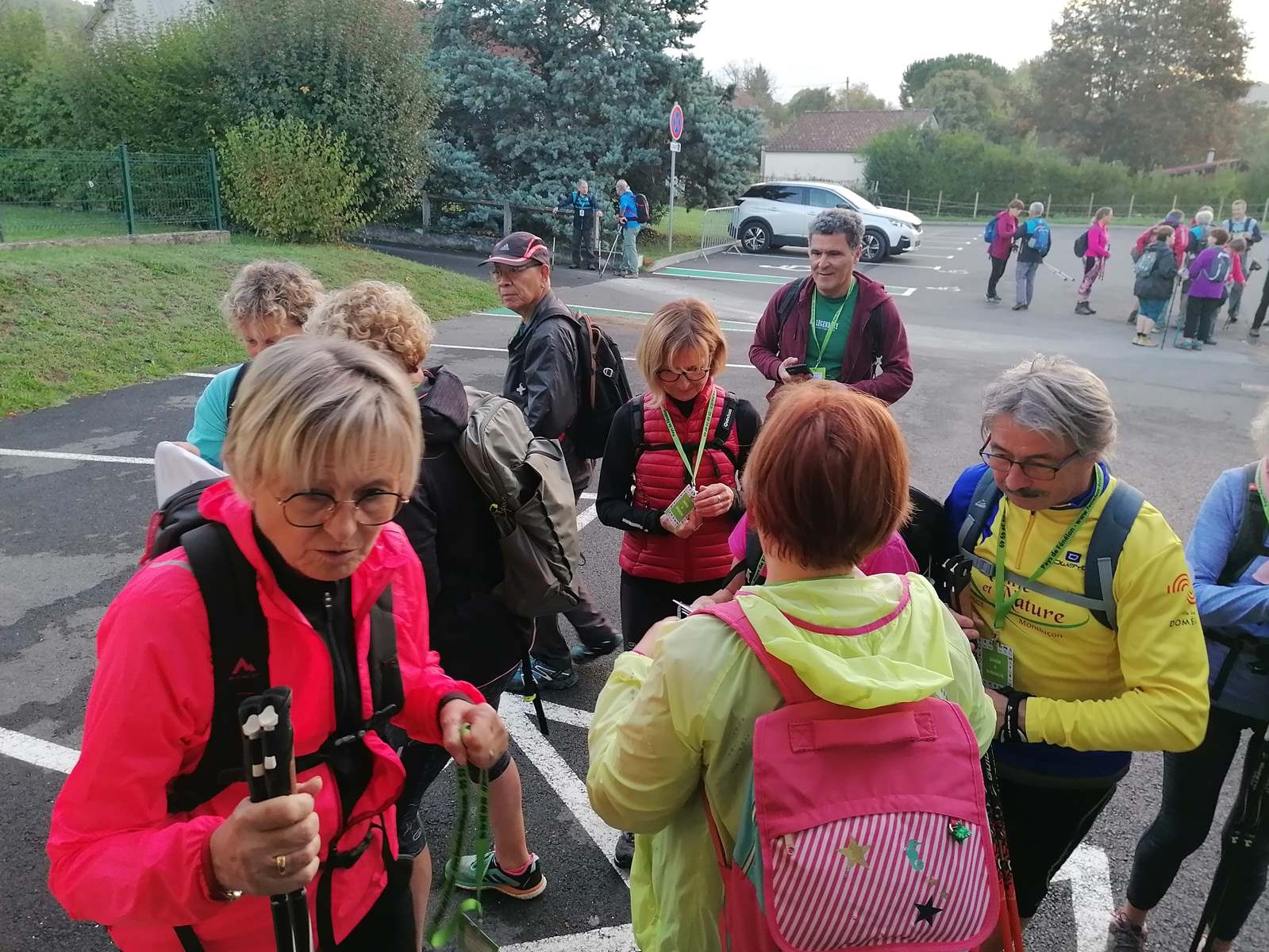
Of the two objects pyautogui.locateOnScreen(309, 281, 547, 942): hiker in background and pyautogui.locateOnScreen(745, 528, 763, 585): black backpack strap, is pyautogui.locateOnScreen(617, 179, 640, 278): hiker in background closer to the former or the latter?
pyautogui.locateOnScreen(309, 281, 547, 942): hiker in background

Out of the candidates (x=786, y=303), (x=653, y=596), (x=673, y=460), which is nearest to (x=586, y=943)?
(x=653, y=596)

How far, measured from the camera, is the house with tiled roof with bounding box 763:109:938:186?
5791 cm

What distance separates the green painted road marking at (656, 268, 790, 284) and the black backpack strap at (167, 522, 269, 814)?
57.6 ft

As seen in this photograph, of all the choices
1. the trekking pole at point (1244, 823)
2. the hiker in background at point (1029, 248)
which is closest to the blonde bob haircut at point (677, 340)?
the trekking pole at point (1244, 823)

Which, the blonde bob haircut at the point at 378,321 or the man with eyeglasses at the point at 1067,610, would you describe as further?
the blonde bob haircut at the point at 378,321

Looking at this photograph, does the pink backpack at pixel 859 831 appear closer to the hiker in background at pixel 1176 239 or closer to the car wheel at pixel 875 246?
the hiker in background at pixel 1176 239

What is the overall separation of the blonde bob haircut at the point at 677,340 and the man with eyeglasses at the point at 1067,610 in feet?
3.78

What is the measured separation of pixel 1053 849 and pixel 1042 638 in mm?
633

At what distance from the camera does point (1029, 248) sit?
51.5ft

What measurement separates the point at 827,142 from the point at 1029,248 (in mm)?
48399

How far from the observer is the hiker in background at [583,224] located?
720 inches

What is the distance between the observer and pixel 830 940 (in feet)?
4.35

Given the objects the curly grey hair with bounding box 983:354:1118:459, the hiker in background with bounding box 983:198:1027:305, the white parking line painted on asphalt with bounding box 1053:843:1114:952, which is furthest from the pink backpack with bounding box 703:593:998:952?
the hiker in background with bounding box 983:198:1027:305

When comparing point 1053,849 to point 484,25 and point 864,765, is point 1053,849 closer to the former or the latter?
point 864,765
